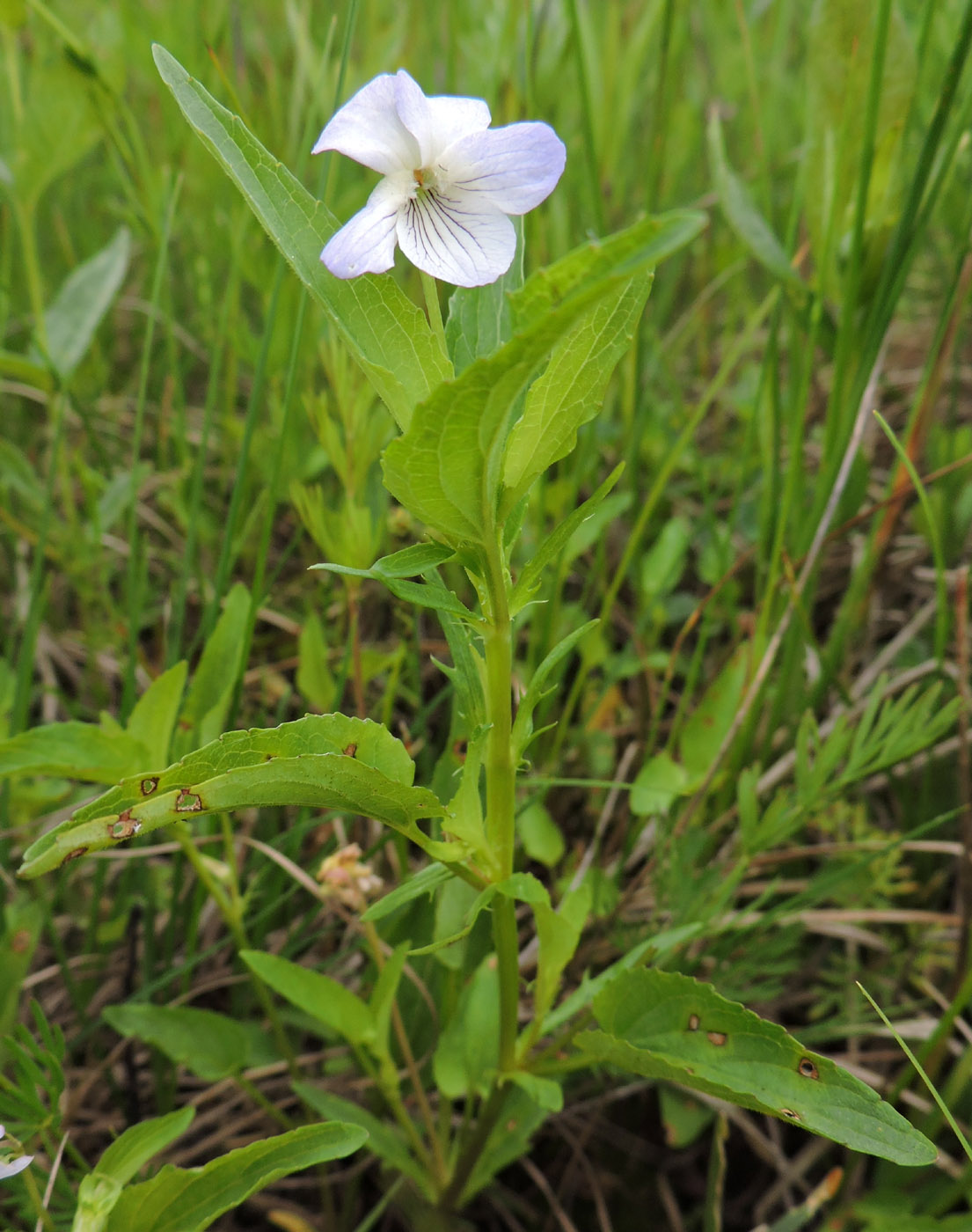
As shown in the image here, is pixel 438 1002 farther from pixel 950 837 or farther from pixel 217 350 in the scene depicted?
pixel 217 350

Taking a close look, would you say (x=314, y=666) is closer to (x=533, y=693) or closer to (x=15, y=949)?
(x=15, y=949)

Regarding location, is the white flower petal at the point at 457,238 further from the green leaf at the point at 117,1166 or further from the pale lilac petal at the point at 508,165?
the green leaf at the point at 117,1166

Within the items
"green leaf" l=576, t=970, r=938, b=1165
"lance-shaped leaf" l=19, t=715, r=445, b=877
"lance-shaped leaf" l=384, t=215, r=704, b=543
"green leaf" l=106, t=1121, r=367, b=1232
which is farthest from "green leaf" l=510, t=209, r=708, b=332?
"green leaf" l=106, t=1121, r=367, b=1232

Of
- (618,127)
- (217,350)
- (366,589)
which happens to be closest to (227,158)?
(217,350)

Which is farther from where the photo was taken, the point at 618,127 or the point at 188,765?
the point at 618,127

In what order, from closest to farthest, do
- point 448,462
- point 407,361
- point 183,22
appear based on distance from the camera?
1. point 448,462
2. point 407,361
3. point 183,22

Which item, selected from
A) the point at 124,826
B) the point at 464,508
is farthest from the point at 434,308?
the point at 124,826
